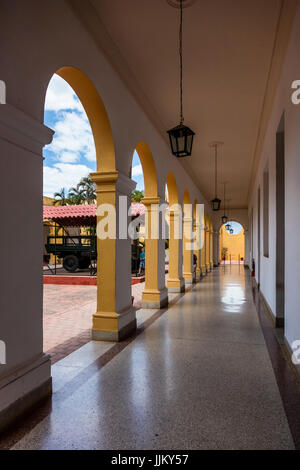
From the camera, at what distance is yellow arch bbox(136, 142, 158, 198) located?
714 cm

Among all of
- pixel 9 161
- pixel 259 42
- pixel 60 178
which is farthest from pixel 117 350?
pixel 60 178

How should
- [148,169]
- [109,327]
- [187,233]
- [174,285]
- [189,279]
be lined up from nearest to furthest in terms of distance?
[109,327]
[148,169]
[174,285]
[187,233]
[189,279]

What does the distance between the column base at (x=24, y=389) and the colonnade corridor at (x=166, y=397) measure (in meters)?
0.12

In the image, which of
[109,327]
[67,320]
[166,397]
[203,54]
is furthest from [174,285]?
[166,397]

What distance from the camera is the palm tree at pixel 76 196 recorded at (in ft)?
105

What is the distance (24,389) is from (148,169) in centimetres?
561

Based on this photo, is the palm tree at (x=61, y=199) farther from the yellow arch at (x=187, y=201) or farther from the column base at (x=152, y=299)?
the column base at (x=152, y=299)

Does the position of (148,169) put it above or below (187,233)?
above

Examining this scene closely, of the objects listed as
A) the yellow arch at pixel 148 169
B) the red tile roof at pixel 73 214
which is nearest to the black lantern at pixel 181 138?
the yellow arch at pixel 148 169

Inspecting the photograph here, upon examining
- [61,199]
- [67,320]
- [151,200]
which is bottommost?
[67,320]

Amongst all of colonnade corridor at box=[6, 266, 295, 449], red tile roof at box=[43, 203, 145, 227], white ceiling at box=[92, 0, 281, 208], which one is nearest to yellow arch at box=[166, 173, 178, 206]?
white ceiling at box=[92, 0, 281, 208]

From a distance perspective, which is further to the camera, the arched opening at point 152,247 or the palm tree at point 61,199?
the palm tree at point 61,199

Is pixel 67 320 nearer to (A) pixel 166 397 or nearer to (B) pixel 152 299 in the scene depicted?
(B) pixel 152 299

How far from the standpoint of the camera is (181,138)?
5.02 metres
